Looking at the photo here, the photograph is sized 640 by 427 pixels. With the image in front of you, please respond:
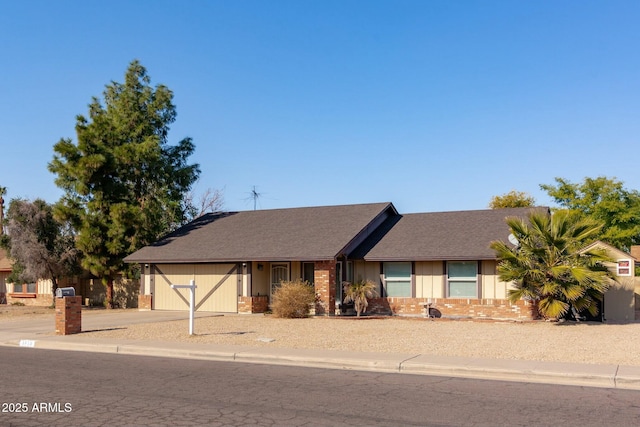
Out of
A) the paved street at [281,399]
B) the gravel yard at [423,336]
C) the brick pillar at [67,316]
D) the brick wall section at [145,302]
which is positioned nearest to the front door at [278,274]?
the gravel yard at [423,336]

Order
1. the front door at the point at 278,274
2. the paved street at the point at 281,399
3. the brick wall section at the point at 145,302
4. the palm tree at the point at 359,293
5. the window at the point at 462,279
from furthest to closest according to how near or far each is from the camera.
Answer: the brick wall section at the point at 145,302 → the front door at the point at 278,274 → the palm tree at the point at 359,293 → the window at the point at 462,279 → the paved street at the point at 281,399

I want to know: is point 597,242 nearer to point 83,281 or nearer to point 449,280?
point 449,280

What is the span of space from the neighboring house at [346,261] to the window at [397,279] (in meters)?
0.04

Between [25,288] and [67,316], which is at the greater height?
[67,316]

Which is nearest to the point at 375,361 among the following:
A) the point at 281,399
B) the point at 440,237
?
the point at 281,399

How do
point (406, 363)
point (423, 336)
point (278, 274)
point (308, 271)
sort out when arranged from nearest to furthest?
1. point (406, 363)
2. point (423, 336)
3. point (308, 271)
4. point (278, 274)

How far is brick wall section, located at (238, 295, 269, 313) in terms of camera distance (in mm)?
26672

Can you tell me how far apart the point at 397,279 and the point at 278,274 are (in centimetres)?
563

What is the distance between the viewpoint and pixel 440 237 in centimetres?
2589

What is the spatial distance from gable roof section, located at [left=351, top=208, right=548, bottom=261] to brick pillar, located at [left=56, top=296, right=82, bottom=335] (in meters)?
11.2

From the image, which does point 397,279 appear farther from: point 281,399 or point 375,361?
point 281,399

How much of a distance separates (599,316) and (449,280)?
539cm

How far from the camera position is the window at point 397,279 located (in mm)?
25266

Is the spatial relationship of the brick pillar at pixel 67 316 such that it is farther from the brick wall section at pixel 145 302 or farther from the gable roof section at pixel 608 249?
the gable roof section at pixel 608 249
